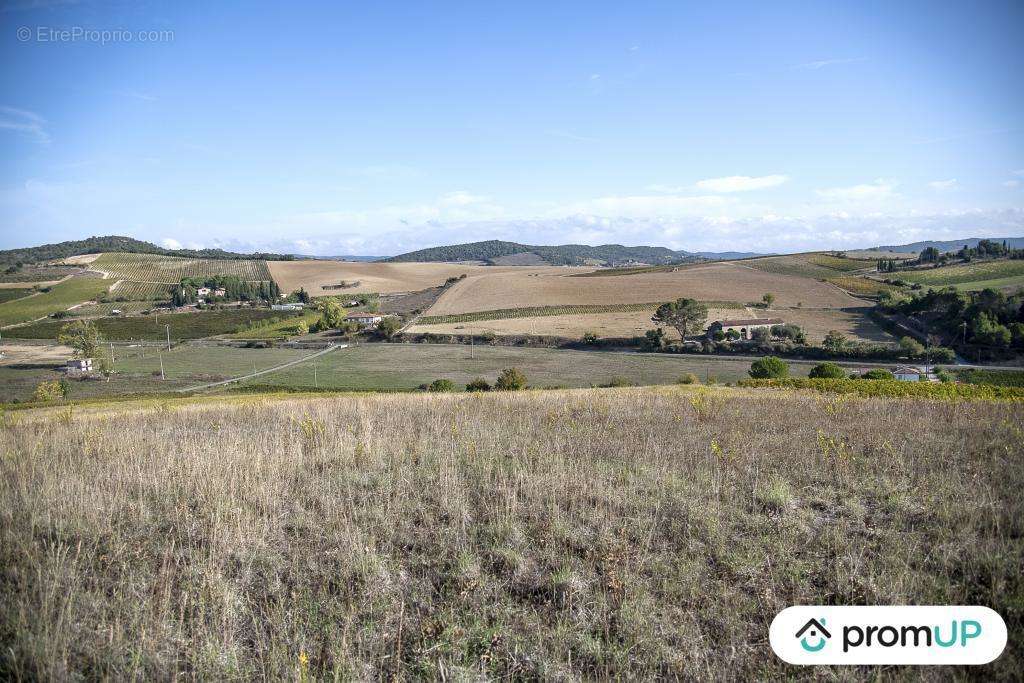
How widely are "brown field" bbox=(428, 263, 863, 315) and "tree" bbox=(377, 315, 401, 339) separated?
37.1ft

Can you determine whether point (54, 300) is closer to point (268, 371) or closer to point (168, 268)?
point (168, 268)

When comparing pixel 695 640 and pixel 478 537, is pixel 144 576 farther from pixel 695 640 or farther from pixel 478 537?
pixel 695 640

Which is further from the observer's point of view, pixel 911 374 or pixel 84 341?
pixel 84 341

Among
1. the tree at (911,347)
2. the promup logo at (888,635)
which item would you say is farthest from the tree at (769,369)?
the promup logo at (888,635)

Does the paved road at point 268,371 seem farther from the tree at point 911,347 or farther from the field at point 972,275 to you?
the field at point 972,275

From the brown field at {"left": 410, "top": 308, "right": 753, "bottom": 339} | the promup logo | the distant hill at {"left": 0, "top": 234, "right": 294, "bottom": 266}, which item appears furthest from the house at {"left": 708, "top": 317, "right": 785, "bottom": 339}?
the distant hill at {"left": 0, "top": 234, "right": 294, "bottom": 266}

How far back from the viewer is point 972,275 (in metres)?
81.4

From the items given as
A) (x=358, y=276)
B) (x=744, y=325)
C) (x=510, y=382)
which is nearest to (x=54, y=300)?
(x=358, y=276)

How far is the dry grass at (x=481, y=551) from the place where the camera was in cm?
382

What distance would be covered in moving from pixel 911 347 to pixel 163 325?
99.5 metres

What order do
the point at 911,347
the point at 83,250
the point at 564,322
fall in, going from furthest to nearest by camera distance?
1. the point at 83,250
2. the point at 564,322
3. the point at 911,347

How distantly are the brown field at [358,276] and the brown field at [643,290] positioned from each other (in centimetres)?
2463

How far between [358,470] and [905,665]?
6.39m

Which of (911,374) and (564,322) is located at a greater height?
(564,322)
